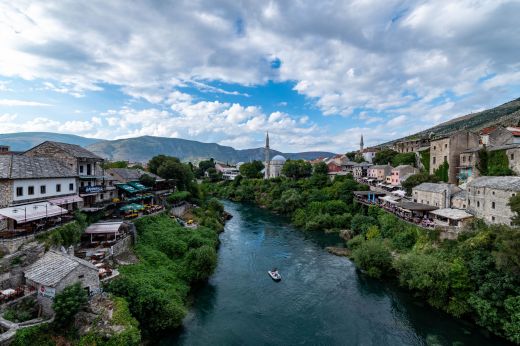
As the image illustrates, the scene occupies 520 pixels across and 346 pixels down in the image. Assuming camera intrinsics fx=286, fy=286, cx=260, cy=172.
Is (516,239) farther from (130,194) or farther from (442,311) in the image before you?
(130,194)

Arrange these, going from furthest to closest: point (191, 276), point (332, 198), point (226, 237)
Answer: point (332, 198) < point (226, 237) < point (191, 276)

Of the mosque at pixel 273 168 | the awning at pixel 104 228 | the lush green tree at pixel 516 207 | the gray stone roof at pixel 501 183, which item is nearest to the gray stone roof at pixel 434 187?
the gray stone roof at pixel 501 183

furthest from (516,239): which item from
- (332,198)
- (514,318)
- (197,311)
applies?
(332,198)

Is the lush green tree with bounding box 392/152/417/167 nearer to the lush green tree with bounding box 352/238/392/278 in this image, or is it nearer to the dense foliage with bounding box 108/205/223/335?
the lush green tree with bounding box 352/238/392/278

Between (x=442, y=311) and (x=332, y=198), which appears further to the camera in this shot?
(x=332, y=198)

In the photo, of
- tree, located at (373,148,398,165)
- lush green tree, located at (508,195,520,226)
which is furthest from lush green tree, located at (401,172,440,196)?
tree, located at (373,148,398,165)

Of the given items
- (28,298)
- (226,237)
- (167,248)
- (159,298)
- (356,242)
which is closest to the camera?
(28,298)

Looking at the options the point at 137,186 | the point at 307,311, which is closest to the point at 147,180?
the point at 137,186
